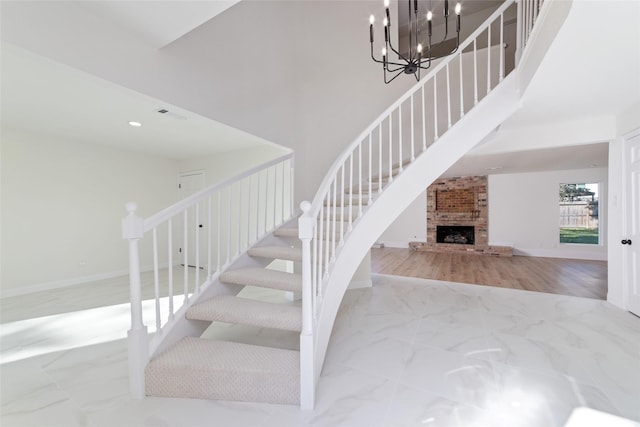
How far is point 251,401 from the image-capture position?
158cm

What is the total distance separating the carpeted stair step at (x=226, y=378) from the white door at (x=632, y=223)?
151 inches

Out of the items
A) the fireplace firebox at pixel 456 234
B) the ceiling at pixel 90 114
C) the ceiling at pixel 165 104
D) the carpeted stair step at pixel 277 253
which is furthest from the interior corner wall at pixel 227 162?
the fireplace firebox at pixel 456 234

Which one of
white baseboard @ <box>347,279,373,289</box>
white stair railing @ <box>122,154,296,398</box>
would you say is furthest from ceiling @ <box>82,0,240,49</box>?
white baseboard @ <box>347,279,373,289</box>

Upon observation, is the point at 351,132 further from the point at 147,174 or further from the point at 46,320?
the point at 46,320

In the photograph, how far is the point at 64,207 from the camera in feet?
13.3

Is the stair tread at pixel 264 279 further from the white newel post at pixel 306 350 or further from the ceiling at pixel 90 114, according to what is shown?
the ceiling at pixel 90 114

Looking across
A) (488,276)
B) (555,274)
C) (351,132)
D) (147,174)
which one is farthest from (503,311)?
(147,174)

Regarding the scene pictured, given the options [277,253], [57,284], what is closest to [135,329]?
[277,253]

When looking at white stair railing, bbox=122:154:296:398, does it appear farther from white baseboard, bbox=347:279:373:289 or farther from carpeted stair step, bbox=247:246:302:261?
white baseboard, bbox=347:279:373:289

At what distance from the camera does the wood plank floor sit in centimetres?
398

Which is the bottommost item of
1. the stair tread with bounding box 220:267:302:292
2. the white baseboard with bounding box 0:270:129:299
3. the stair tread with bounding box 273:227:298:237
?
the white baseboard with bounding box 0:270:129:299

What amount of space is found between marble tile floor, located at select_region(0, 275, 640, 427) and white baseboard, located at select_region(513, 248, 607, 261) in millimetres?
3959

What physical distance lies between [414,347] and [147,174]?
207 inches

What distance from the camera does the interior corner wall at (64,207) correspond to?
141 inches
